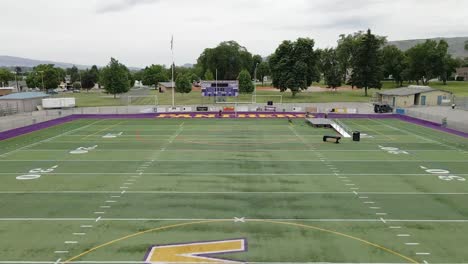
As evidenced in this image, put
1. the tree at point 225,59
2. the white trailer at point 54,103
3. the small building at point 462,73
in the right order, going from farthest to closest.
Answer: the small building at point 462,73 → the tree at point 225,59 → the white trailer at point 54,103

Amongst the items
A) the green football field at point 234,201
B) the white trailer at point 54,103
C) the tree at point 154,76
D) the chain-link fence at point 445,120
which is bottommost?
the green football field at point 234,201

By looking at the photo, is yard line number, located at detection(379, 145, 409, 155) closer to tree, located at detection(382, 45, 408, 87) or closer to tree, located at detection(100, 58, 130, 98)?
tree, located at detection(100, 58, 130, 98)

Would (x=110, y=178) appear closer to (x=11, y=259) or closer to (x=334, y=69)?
(x=11, y=259)

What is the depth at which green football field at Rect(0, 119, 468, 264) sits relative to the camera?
12.8 meters

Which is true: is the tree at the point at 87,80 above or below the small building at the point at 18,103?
above

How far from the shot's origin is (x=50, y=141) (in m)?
33.8

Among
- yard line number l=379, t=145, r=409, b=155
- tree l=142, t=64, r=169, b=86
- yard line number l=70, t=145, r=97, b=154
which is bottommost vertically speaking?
yard line number l=70, t=145, r=97, b=154

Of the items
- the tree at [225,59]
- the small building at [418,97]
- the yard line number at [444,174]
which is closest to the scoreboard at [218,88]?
the small building at [418,97]

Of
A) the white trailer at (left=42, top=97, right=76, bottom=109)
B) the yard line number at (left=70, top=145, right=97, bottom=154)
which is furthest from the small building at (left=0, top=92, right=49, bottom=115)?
the yard line number at (left=70, top=145, right=97, bottom=154)

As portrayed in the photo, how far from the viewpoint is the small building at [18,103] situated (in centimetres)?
5773

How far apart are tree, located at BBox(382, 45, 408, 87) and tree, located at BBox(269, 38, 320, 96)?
3844 cm

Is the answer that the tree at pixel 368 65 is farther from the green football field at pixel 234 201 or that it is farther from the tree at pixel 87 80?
the tree at pixel 87 80

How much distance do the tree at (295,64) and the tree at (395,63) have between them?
126ft

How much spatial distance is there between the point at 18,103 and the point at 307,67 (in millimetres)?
53339
